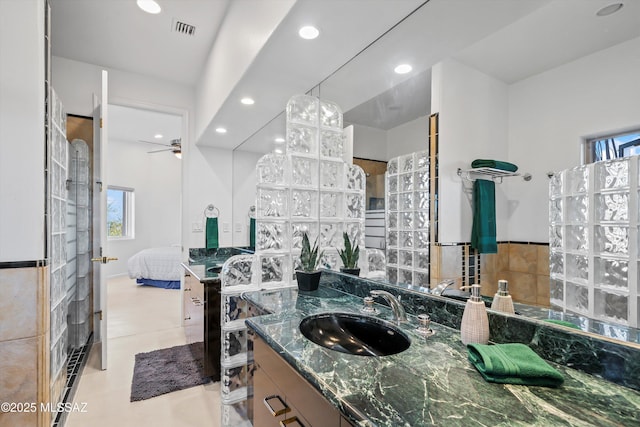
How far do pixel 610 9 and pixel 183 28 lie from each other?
2.76 metres

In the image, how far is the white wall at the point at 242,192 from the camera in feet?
10.3

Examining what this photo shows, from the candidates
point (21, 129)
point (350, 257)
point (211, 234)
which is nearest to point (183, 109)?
point (211, 234)

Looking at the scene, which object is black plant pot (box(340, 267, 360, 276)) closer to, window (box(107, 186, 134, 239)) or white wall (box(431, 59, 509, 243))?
white wall (box(431, 59, 509, 243))

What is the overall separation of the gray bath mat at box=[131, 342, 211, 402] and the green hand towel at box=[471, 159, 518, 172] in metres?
2.30

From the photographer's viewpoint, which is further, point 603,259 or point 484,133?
point 484,133

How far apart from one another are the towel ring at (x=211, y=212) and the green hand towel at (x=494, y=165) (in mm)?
3154

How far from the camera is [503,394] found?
733 mm

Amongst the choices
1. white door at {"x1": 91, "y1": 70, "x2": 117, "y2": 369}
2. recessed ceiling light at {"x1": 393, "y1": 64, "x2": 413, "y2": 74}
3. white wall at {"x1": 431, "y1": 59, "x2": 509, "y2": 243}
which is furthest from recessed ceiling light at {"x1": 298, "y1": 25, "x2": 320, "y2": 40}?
white door at {"x1": 91, "y1": 70, "x2": 117, "y2": 369}

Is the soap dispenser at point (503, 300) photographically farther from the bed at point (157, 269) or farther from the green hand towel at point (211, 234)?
the bed at point (157, 269)

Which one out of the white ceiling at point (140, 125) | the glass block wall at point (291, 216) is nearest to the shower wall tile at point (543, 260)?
the glass block wall at point (291, 216)

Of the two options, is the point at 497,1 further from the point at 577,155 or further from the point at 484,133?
the point at 577,155

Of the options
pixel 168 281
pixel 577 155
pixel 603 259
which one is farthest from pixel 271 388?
pixel 168 281

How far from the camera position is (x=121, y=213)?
7.00m

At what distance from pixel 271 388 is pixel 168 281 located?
523cm
